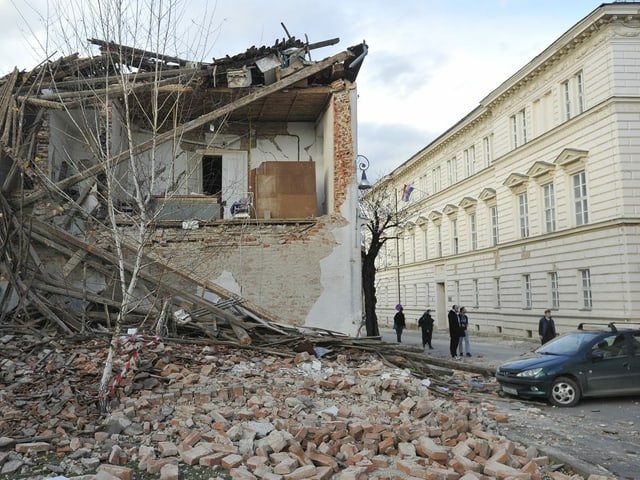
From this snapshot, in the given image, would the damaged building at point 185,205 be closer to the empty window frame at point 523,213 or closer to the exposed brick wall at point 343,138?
the exposed brick wall at point 343,138

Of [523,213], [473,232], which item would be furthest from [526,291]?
[473,232]

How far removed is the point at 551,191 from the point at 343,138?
15670mm

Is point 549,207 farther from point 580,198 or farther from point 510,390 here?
point 510,390

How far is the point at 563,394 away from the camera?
32.5 feet

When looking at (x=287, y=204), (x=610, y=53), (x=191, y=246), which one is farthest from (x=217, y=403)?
(x=610, y=53)

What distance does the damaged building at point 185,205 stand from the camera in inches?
437

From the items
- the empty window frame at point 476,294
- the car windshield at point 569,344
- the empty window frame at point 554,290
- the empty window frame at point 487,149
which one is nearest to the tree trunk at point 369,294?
the empty window frame at point 554,290

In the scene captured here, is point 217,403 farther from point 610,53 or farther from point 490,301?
point 490,301

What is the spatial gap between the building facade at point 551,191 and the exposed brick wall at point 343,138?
475 inches

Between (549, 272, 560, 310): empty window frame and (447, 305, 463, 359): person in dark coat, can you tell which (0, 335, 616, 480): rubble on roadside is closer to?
(447, 305, 463, 359): person in dark coat

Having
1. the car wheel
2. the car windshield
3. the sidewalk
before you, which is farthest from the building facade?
the car wheel

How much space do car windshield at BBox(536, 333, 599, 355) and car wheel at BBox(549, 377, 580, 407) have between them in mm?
671

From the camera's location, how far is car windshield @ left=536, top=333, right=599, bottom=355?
10.4 m

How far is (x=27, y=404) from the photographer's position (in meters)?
6.73
